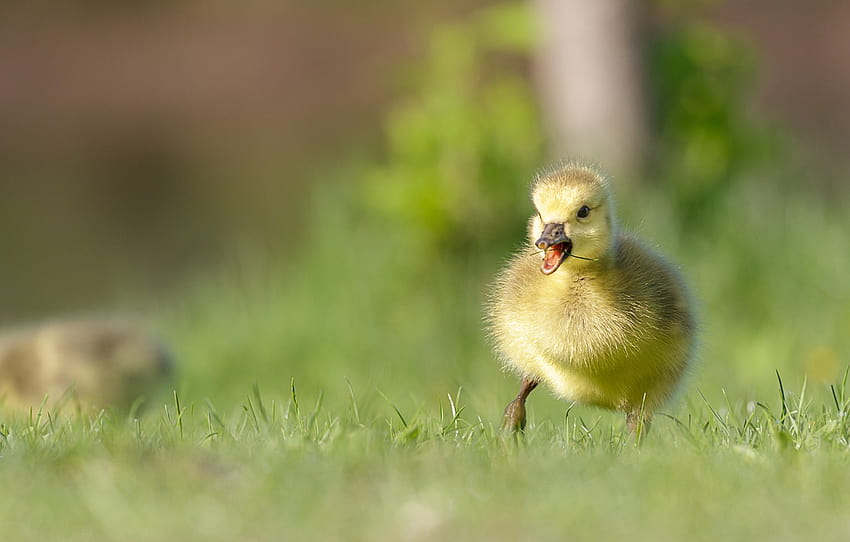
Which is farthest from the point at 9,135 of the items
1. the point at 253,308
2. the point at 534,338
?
the point at 534,338

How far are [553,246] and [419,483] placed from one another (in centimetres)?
114

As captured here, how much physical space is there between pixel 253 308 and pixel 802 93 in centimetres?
→ 1861

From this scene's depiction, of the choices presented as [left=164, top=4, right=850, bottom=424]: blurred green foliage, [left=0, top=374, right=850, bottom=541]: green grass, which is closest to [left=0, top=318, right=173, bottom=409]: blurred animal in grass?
[left=164, top=4, right=850, bottom=424]: blurred green foliage

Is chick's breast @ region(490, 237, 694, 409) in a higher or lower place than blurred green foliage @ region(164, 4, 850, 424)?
higher

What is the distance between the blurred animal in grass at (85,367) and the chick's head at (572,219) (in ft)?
9.35

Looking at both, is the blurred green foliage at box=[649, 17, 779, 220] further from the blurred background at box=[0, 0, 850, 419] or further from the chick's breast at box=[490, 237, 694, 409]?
the chick's breast at box=[490, 237, 694, 409]

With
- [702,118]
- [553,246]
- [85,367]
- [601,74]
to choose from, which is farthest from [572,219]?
[601,74]

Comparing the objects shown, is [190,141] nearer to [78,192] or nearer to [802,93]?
[78,192]

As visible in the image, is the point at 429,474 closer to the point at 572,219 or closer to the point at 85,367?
the point at 572,219

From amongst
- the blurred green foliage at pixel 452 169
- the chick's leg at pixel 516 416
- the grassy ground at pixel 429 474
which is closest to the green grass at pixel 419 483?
the grassy ground at pixel 429 474

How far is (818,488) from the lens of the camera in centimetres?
352

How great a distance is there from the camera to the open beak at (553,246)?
427 cm

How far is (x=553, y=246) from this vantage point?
14.3 feet

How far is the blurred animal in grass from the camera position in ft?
21.6
